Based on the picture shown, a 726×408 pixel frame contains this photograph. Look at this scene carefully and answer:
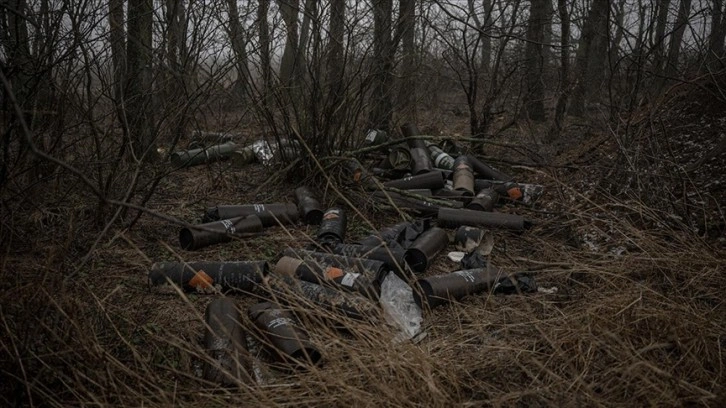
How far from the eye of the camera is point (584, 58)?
8891 mm

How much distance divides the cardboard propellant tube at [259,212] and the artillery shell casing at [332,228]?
0.34 m

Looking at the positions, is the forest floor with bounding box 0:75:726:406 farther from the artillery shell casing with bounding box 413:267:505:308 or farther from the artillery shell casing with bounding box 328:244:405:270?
the artillery shell casing with bounding box 328:244:405:270

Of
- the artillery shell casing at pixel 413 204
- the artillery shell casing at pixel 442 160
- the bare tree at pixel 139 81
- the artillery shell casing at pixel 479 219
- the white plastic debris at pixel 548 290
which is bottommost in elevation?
the white plastic debris at pixel 548 290

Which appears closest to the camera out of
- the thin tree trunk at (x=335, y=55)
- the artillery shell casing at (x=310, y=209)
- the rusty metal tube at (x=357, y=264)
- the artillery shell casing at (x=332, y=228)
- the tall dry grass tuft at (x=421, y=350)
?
the tall dry grass tuft at (x=421, y=350)

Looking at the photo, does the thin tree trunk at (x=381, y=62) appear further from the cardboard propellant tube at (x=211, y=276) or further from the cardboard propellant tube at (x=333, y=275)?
the cardboard propellant tube at (x=211, y=276)

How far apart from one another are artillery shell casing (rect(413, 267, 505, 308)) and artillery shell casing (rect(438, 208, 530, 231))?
1.00 meters

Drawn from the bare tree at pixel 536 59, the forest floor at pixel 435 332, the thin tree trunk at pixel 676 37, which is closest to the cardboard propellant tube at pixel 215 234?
the forest floor at pixel 435 332

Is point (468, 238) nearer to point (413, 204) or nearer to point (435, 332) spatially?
point (413, 204)

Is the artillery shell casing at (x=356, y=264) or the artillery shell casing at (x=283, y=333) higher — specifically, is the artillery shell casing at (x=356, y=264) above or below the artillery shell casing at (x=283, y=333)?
above

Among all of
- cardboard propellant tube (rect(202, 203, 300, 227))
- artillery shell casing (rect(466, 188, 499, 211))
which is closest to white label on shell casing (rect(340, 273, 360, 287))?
cardboard propellant tube (rect(202, 203, 300, 227))

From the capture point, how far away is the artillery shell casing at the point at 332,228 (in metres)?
3.93

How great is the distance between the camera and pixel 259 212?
13.9 feet

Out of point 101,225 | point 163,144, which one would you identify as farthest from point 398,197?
point 163,144

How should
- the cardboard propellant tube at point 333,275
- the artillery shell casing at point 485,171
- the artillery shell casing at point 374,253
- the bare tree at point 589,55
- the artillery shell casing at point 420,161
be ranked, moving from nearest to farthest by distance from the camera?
the cardboard propellant tube at point 333,275, the artillery shell casing at point 374,253, the artillery shell casing at point 420,161, the artillery shell casing at point 485,171, the bare tree at point 589,55
